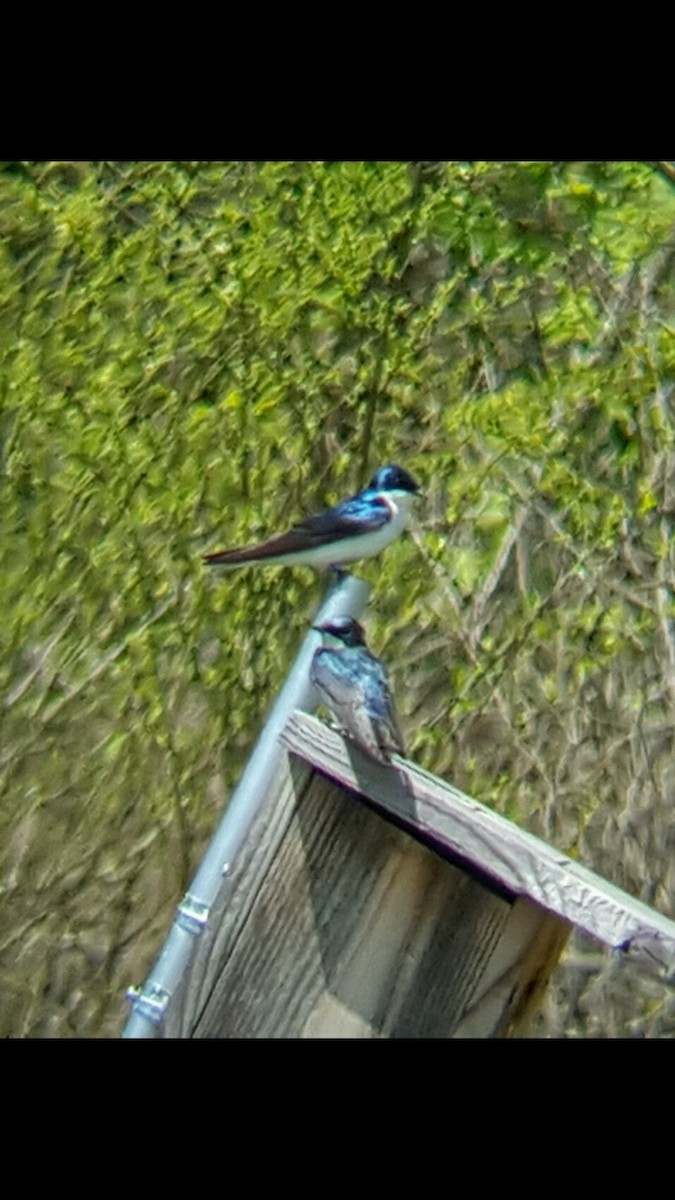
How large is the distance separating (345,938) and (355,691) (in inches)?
12.9

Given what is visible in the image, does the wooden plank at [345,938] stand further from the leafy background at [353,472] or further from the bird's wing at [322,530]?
the leafy background at [353,472]

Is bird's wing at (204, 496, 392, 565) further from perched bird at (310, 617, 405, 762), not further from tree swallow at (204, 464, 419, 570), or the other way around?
perched bird at (310, 617, 405, 762)

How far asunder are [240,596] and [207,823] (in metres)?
0.60

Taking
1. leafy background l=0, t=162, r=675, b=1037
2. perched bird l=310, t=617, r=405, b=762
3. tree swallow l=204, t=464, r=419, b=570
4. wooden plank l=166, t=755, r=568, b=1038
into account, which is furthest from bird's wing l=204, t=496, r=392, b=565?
leafy background l=0, t=162, r=675, b=1037

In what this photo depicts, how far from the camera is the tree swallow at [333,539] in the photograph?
10.1 feet

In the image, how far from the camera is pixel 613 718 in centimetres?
499

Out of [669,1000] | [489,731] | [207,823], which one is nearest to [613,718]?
[489,731]

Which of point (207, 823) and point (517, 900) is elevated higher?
point (517, 900)

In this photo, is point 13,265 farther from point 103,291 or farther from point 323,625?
point 323,625

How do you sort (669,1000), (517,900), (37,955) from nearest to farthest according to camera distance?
(517,900) < (669,1000) < (37,955)

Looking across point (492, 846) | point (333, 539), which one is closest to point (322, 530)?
point (333, 539)

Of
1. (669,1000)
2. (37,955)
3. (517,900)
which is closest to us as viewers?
(517,900)

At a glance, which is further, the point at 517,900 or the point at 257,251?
the point at 257,251

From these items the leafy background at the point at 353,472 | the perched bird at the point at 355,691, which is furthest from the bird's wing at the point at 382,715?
the leafy background at the point at 353,472
